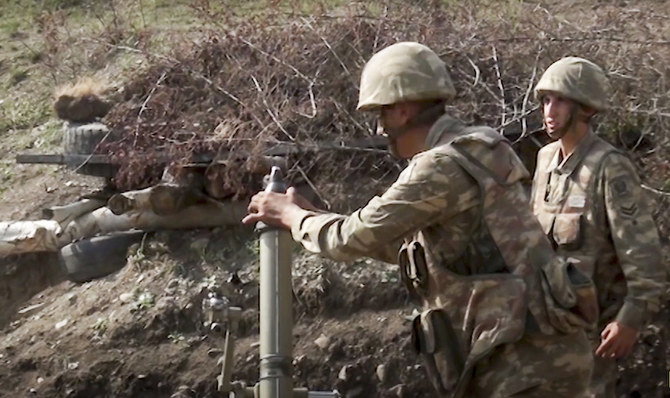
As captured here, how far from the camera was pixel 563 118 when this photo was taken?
6281mm

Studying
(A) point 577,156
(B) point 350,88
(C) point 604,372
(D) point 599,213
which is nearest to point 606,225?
(D) point 599,213

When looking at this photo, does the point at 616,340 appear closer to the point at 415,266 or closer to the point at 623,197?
the point at 623,197

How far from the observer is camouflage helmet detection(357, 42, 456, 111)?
4.75 metres

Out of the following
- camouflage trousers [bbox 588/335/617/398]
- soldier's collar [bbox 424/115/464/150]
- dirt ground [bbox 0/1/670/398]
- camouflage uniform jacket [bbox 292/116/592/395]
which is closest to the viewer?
camouflage uniform jacket [bbox 292/116/592/395]

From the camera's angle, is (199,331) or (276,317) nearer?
(276,317)

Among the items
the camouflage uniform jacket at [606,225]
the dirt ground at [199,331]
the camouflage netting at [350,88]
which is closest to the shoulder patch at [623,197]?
the camouflage uniform jacket at [606,225]

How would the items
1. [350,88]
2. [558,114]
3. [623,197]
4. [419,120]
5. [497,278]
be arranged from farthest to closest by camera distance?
1. [350,88]
2. [558,114]
3. [623,197]
4. [419,120]
5. [497,278]

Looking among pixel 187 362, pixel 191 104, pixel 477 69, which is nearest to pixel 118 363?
pixel 187 362

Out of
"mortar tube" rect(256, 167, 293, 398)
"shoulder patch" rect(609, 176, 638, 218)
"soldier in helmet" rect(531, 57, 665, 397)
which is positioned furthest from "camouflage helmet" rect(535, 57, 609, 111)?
"mortar tube" rect(256, 167, 293, 398)

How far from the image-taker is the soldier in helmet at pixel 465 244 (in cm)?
469

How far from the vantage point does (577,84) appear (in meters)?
6.29

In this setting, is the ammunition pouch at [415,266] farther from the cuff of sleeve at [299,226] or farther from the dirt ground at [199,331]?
the dirt ground at [199,331]

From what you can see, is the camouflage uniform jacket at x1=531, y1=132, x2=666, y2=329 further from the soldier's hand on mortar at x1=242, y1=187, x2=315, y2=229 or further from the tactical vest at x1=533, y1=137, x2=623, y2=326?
the soldier's hand on mortar at x1=242, y1=187, x2=315, y2=229

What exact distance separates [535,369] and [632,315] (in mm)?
1375
